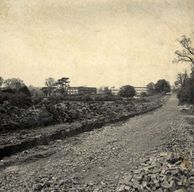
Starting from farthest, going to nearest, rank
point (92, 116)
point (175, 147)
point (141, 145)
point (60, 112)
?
point (92, 116) → point (60, 112) → point (141, 145) → point (175, 147)

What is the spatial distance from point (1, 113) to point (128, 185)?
30.7 meters

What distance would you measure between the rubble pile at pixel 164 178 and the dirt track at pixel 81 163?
1.06 meters

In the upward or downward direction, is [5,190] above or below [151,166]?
below

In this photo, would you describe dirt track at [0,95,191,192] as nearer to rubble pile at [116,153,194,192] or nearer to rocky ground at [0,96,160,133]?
rubble pile at [116,153,194,192]

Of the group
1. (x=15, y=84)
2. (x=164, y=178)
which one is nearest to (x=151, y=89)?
(x=15, y=84)

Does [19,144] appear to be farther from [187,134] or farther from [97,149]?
[187,134]

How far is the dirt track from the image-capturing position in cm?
1827

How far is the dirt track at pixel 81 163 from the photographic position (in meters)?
18.3

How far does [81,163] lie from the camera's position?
2247 cm

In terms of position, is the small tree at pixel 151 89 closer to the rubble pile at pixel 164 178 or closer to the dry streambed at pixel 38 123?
the dry streambed at pixel 38 123

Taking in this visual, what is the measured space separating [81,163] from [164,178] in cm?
769

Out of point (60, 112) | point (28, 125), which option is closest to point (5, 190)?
point (28, 125)

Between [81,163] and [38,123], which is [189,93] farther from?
[81,163]

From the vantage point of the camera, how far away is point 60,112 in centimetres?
5291
